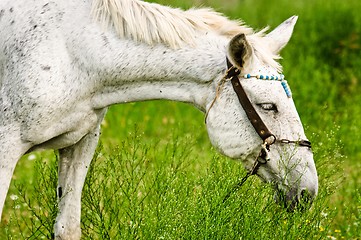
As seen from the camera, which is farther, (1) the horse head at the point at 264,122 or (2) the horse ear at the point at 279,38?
(2) the horse ear at the point at 279,38

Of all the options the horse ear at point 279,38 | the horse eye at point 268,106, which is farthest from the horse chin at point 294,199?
the horse ear at point 279,38

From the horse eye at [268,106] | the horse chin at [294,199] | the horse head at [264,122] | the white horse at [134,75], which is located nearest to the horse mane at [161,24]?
the white horse at [134,75]

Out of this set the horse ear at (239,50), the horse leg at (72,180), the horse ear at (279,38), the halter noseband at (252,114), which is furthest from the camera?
the horse leg at (72,180)

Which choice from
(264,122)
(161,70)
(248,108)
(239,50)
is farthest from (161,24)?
(264,122)

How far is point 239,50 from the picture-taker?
394cm

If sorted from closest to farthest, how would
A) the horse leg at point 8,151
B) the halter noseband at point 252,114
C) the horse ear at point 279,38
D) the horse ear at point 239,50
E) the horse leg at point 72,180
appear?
1. the horse ear at point 239,50
2. the halter noseband at point 252,114
3. the horse leg at point 8,151
4. the horse ear at point 279,38
5. the horse leg at point 72,180

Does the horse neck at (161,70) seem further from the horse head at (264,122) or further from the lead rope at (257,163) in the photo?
the lead rope at (257,163)

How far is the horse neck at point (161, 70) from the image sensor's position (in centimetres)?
411

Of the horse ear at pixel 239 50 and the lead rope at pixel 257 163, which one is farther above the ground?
the horse ear at pixel 239 50

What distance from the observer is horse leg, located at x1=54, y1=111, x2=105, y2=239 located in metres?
4.59

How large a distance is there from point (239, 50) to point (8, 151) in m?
1.28

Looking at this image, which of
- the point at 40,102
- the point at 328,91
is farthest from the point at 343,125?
the point at 40,102

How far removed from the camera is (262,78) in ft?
13.1

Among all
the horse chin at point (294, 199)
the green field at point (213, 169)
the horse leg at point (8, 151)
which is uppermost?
the horse leg at point (8, 151)
